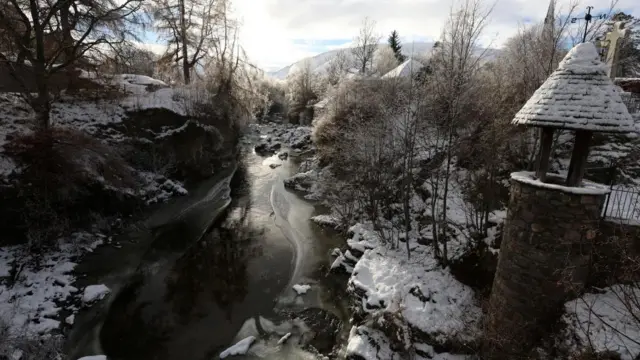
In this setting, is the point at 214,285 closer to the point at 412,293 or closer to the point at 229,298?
the point at 229,298

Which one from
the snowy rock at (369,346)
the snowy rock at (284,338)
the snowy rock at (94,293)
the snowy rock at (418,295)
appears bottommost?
the snowy rock at (284,338)

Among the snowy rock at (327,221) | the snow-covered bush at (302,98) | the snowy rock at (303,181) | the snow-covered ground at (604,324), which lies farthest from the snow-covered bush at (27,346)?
the snow-covered bush at (302,98)

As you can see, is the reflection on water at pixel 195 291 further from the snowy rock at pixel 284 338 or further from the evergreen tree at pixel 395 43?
the evergreen tree at pixel 395 43

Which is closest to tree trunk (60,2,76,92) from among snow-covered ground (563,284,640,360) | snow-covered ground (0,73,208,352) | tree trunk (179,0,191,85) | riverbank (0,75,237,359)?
riverbank (0,75,237,359)

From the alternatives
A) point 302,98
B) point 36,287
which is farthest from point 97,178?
point 302,98

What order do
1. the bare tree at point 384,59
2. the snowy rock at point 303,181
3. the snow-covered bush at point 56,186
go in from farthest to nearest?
the bare tree at point 384,59 < the snowy rock at point 303,181 < the snow-covered bush at point 56,186

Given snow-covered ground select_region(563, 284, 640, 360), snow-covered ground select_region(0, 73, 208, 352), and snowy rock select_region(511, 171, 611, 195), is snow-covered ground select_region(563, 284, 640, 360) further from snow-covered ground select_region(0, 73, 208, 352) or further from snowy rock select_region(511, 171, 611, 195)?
snow-covered ground select_region(0, 73, 208, 352)
